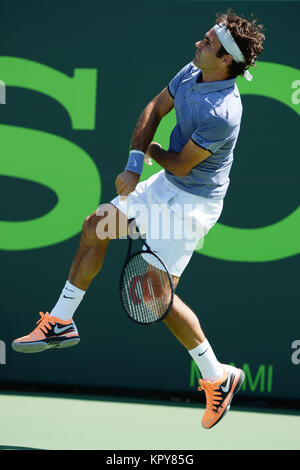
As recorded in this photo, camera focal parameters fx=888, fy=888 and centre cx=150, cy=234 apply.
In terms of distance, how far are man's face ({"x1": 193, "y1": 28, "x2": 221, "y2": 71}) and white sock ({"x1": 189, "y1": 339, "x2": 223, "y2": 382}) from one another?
1286 millimetres

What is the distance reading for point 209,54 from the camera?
3982mm

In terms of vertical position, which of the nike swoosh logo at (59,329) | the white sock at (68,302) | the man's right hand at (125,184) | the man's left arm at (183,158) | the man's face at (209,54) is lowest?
the nike swoosh logo at (59,329)

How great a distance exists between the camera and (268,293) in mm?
5516

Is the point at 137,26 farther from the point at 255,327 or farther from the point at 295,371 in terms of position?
the point at 295,371

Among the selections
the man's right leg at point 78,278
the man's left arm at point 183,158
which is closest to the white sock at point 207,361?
the man's right leg at point 78,278

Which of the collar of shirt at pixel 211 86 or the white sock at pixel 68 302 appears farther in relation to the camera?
the white sock at pixel 68 302

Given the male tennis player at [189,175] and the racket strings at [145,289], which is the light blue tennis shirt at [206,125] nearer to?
the male tennis player at [189,175]

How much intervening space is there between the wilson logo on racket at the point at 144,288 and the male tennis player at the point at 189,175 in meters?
0.11

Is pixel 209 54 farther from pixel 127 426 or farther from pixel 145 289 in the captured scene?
pixel 127 426

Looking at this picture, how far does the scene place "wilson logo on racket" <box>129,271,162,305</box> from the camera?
4.02m

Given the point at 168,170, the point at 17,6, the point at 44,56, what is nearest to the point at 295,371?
the point at 168,170

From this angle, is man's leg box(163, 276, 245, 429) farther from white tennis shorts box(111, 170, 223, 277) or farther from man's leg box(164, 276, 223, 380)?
white tennis shorts box(111, 170, 223, 277)

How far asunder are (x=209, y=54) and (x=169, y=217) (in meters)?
0.76

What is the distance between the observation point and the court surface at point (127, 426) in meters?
4.26
